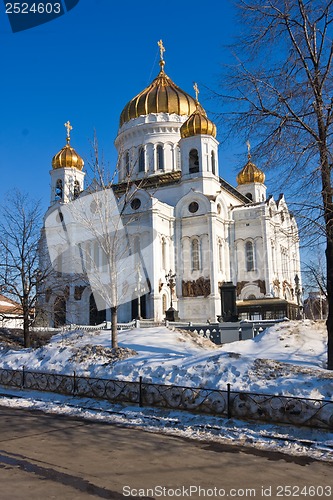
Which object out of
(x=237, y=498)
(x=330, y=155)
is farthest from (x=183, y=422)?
(x=330, y=155)

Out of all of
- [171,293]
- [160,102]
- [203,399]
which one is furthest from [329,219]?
[160,102]

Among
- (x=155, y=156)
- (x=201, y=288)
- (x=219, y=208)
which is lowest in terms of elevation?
(x=201, y=288)

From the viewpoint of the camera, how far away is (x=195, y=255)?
3625 cm

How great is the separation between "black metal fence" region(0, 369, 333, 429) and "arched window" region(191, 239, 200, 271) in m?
24.2

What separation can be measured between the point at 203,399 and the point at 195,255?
27.2 meters

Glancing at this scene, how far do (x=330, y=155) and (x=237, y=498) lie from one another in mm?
8050

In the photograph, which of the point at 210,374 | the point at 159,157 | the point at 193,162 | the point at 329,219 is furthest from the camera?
the point at 159,157

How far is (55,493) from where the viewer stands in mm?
5098

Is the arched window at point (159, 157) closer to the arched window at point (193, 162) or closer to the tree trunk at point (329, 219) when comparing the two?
the arched window at point (193, 162)

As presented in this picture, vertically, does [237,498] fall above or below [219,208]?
below

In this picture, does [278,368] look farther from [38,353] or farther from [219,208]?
[219,208]

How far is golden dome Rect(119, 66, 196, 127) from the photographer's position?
43.0 meters

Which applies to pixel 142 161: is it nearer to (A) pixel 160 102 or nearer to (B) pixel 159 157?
(B) pixel 159 157

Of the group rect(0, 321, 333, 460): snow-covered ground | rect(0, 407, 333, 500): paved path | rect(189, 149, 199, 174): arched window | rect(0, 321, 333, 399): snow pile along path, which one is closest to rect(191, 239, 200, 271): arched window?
rect(189, 149, 199, 174): arched window
